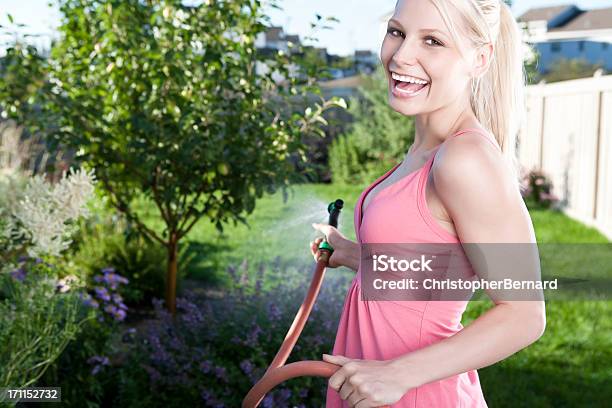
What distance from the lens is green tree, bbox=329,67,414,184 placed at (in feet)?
41.2

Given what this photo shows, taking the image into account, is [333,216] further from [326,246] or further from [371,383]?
[371,383]

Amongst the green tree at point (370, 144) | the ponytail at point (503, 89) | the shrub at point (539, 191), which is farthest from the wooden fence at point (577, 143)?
the ponytail at point (503, 89)

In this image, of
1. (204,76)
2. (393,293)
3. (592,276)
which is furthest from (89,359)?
(592,276)

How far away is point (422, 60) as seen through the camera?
4.03ft

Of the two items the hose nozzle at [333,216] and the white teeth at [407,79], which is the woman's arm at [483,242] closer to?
the white teeth at [407,79]

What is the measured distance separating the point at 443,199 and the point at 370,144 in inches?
472

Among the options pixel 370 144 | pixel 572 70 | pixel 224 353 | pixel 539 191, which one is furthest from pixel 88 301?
pixel 572 70

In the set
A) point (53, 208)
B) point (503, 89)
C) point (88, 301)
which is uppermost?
point (503, 89)

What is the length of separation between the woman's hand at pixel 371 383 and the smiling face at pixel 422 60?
442mm

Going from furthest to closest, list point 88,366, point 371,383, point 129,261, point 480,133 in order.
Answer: point 129,261
point 88,366
point 480,133
point 371,383

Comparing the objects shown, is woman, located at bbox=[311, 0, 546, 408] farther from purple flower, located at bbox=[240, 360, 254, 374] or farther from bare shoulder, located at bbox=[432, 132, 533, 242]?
purple flower, located at bbox=[240, 360, 254, 374]

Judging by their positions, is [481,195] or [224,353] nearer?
[481,195]

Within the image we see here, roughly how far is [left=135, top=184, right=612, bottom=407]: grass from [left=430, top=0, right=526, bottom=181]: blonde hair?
920 mm

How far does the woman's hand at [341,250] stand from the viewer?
1605 millimetres
